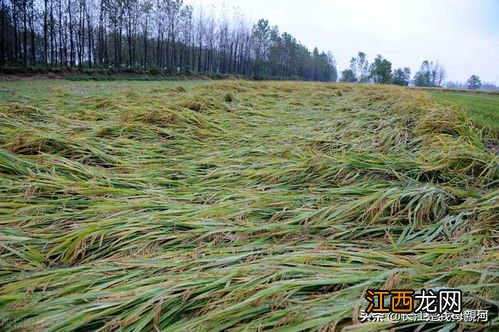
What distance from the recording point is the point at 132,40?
1115 inches

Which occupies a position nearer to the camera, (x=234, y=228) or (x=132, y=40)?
(x=234, y=228)

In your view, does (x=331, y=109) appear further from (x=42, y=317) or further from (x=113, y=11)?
(x=113, y=11)

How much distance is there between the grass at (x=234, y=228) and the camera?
81 cm

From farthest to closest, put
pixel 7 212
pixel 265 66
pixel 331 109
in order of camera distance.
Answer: pixel 265 66, pixel 331 109, pixel 7 212

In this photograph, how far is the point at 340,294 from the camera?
83cm

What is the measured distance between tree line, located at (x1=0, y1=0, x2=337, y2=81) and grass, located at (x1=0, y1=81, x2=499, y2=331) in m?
18.7

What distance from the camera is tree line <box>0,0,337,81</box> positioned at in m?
19.8

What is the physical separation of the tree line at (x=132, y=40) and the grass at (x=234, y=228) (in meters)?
18.7

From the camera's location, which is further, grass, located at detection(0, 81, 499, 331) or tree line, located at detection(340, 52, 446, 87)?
tree line, located at detection(340, 52, 446, 87)

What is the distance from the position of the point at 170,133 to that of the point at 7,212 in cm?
157

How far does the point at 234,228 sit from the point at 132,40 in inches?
1243

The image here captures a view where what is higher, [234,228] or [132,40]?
[132,40]

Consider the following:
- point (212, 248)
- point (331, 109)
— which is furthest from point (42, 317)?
point (331, 109)

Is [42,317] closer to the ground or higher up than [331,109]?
closer to the ground
